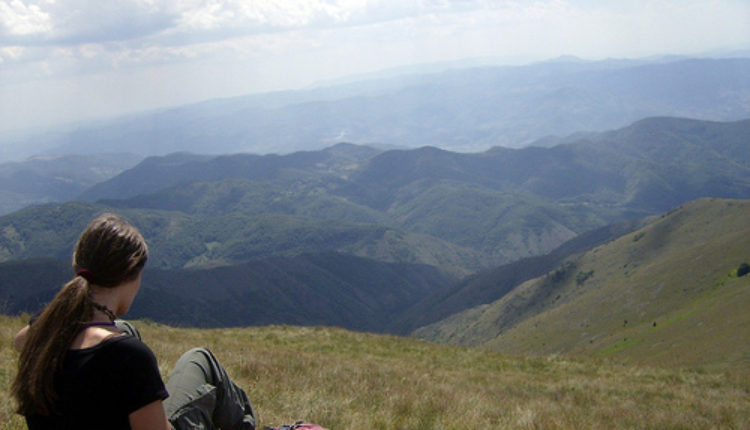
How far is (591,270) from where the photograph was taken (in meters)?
87.2

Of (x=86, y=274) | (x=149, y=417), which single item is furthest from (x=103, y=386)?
(x=86, y=274)

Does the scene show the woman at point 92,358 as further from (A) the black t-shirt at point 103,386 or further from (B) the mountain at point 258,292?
(B) the mountain at point 258,292

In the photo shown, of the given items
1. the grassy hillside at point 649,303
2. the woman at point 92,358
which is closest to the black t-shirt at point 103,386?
the woman at point 92,358

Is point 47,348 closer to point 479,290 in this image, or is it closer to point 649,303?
point 649,303

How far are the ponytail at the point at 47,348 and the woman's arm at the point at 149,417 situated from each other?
0.45 m

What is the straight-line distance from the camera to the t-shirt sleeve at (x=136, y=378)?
274cm

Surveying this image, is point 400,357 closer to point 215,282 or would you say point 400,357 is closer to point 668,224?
point 668,224

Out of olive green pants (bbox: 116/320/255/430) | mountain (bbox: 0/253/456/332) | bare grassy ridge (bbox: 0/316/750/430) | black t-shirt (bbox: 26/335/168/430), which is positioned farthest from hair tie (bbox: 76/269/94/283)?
mountain (bbox: 0/253/456/332)

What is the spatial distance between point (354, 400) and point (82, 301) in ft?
16.0

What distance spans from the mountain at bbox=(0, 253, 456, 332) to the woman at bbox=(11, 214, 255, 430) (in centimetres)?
11630

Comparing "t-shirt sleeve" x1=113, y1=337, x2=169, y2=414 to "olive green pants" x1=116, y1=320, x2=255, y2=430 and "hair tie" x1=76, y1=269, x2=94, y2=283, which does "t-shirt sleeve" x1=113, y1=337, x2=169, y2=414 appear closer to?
"hair tie" x1=76, y1=269, x2=94, y2=283

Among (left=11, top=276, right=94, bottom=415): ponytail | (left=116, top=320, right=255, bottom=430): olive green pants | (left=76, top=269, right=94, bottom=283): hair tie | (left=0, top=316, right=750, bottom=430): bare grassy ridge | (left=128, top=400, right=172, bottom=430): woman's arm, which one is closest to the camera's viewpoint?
(left=11, top=276, right=94, bottom=415): ponytail

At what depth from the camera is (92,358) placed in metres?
2.69

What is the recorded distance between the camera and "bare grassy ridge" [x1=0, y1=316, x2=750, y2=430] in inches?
248
